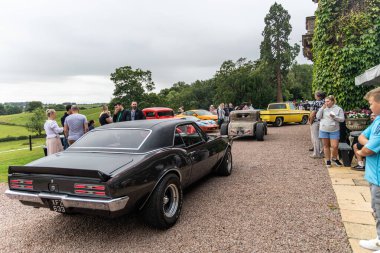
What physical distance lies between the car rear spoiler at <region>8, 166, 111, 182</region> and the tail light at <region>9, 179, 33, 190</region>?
0.11m

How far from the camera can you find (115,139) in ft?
13.1

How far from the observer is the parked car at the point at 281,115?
688 inches

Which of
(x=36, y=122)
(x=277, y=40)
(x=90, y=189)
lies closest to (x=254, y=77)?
(x=277, y=40)

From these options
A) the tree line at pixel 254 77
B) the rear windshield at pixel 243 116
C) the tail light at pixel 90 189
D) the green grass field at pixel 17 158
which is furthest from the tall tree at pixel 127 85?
the tail light at pixel 90 189

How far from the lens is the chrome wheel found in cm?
357

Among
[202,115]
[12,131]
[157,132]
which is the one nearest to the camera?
[157,132]

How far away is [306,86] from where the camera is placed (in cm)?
6269

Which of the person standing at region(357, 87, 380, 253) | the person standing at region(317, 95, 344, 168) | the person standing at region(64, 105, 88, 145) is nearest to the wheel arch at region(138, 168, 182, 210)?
the person standing at region(357, 87, 380, 253)

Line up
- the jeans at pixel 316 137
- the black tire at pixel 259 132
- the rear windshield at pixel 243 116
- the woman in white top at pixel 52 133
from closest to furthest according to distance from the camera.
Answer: the woman in white top at pixel 52 133
the jeans at pixel 316 137
the black tire at pixel 259 132
the rear windshield at pixel 243 116

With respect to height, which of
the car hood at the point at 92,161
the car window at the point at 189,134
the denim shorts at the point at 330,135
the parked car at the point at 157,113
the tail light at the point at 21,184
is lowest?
the tail light at the point at 21,184

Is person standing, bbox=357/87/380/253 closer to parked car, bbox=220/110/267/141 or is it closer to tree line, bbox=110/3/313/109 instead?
parked car, bbox=220/110/267/141

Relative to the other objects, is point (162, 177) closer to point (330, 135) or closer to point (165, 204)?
point (165, 204)

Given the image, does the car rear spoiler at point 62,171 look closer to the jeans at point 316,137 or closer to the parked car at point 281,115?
the jeans at point 316,137

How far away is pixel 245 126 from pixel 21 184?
9.30 meters
